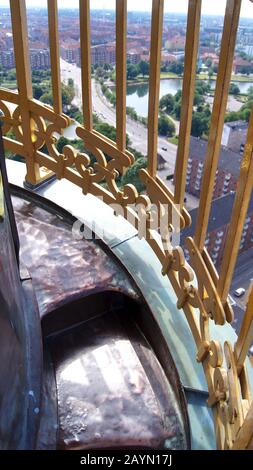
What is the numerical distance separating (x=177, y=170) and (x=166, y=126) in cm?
81

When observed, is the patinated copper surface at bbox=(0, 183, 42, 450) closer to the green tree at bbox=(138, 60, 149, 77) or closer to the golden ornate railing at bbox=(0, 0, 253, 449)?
the golden ornate railing at bbox=(0, 0, 253, 449)

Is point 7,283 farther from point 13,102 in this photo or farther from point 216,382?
point 13,102

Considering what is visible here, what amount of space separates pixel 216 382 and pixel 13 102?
1.56m

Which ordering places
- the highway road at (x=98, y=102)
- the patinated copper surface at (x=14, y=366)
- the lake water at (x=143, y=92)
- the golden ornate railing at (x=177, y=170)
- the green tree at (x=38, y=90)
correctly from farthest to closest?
the green tree at (x=38, y=90)
the highway road at (x=98, y=102)
the lake water at (x=143, y=92)
the golden ornate railing at (x=177, y=170)
the patinated copper surface at (x=14, y=366)

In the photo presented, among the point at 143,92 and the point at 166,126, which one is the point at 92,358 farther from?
the point at 166,126

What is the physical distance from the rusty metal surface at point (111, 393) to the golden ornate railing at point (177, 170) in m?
0.19

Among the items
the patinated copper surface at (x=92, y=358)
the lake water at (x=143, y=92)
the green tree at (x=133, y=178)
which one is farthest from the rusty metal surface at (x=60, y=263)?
the lake water at (x=143, y=92)

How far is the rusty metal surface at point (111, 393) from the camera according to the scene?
1353 millimetres

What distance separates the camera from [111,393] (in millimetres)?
1457

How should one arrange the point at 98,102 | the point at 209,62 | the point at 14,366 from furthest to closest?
the point at 98,102 → the point at 209,62 → the point at 14,366

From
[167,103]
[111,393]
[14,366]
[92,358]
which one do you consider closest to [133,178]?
[167,103]

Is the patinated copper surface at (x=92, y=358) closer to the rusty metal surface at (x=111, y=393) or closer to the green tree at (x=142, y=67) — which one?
Result: the rusty metal surface at (x=111, y=393)
